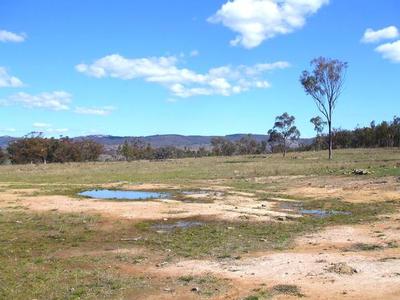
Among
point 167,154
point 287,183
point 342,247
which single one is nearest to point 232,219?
point 342,247

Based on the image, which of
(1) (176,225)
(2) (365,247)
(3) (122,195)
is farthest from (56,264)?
(3) (122,195)

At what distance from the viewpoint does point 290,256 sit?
13.3 metres

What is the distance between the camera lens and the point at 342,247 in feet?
47.6

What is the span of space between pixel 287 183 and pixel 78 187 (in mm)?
13917

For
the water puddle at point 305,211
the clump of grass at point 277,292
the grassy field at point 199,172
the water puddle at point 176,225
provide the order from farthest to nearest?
the grassy field at point 199,172, the water puddle at point 305,211, the water puddle at point 176,225, the clump of grass at point 277,292

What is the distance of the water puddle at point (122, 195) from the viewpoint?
1143 inches

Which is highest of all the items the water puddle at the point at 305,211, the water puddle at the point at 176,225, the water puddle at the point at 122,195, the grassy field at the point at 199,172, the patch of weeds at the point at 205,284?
the grassy field at the point at 199,172

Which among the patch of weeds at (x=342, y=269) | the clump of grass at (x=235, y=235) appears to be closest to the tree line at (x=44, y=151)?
the clump of grass at (x=235, y=235)

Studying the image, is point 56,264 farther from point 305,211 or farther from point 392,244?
point 305,211

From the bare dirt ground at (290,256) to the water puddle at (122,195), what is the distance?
7.30 feet

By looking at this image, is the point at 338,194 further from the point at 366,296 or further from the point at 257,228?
the point at 366,296

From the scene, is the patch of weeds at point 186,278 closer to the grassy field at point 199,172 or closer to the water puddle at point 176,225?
the water puddle at point 176,225

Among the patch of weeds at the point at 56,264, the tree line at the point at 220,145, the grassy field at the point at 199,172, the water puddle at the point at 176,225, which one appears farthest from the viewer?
the tree line at the point at 220,145

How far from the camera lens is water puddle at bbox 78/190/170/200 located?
1143 inches
